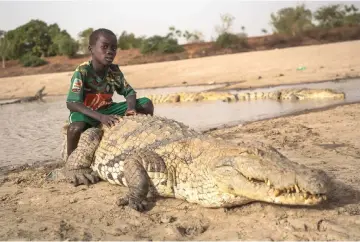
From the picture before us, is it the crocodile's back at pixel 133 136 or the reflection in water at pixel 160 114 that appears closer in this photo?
the crocodile's back at pixel 133 136

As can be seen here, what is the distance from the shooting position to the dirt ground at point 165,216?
9.07ft

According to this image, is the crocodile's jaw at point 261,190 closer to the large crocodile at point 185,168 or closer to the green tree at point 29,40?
the large crocodile at point 185,168

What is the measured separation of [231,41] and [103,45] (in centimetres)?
3109

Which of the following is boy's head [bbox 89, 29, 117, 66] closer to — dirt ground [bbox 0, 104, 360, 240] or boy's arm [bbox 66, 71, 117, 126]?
boy's arm [bbox 66, 71, 117, 126]

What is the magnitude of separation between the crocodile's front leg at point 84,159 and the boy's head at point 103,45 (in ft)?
2.67

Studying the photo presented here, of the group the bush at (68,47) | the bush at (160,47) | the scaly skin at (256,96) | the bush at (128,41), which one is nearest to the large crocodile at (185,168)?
the scaly skin at (256,96)

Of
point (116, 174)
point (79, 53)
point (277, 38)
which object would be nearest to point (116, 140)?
point (116, 174)

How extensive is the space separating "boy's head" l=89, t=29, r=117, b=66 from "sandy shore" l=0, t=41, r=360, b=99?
10.8 m

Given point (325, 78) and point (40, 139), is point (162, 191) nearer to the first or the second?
point (40, 139)

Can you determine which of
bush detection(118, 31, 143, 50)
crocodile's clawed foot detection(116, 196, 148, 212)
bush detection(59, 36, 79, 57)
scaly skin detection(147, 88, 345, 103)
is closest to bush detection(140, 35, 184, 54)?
bush detection(118, 31, 143, 50)

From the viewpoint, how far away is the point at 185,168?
3.40m

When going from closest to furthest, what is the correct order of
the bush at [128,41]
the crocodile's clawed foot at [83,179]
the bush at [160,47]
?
the crocodile's clawed foot at [83,179] < the bush at [160,47] < the bush at [128,41]

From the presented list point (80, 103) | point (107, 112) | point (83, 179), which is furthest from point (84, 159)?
point (107, 112)

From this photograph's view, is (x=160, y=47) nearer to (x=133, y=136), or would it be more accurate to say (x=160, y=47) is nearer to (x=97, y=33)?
(x=97, y=33)
